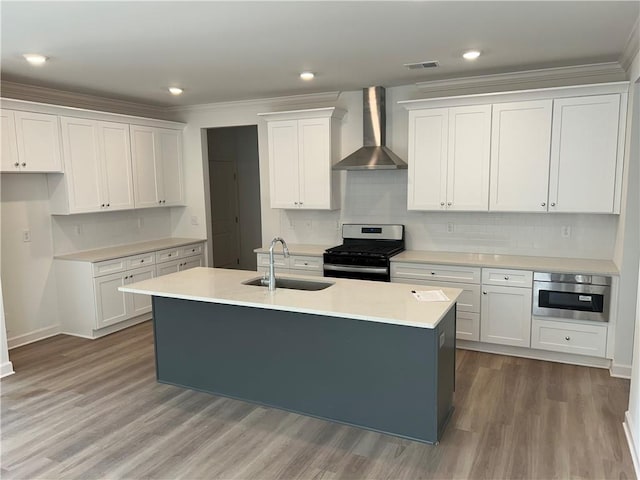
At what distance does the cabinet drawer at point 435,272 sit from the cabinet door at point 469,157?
0.62 meters

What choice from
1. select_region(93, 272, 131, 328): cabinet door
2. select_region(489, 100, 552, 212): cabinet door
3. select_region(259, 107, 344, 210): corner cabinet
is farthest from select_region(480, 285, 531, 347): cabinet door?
select_region(93, 272, 131, 328): cabinet door

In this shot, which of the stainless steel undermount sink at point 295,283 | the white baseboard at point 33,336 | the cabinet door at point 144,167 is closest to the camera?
the stainless steel undermount sink at point 295,283

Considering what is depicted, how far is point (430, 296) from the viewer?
3035 mm

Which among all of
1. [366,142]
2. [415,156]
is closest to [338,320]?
[415,156]

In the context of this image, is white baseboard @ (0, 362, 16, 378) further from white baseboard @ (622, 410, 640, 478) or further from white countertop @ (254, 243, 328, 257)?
white baseboard @ (622, 410, 640, 478)

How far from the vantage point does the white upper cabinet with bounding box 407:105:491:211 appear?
A: 14.4 ft

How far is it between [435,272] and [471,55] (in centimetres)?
197

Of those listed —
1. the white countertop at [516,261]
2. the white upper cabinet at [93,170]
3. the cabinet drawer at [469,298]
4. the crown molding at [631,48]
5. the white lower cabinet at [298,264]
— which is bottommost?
the cabinet drawer at [469,298]

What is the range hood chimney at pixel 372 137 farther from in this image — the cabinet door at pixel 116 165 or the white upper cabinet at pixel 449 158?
the cabinet door at pixel 116 165

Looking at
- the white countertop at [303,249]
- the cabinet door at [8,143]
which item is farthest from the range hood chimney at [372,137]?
the cabinet door at [8,143]

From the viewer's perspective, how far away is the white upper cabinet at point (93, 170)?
188 inches

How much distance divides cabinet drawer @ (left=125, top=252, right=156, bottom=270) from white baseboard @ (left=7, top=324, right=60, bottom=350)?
3.31ft

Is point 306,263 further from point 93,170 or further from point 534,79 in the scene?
point 534,79

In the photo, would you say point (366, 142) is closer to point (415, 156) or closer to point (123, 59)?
point (415, 156)
